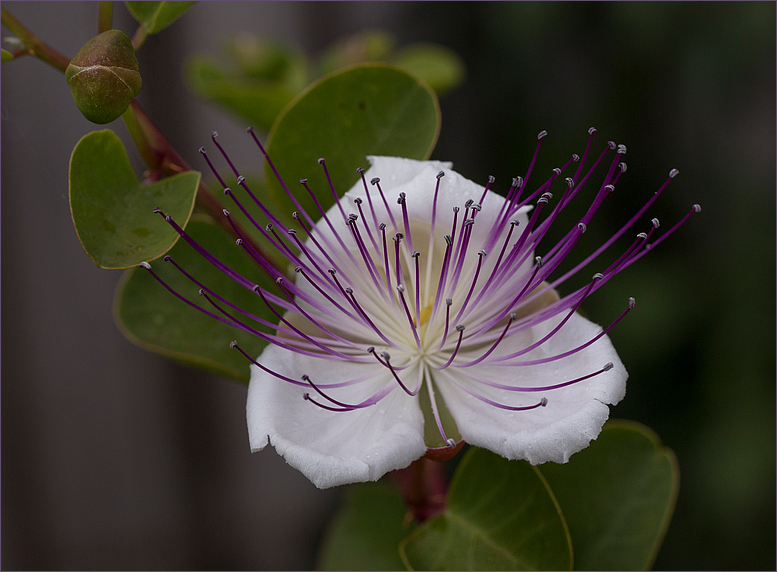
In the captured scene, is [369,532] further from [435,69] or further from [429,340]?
[435,69]

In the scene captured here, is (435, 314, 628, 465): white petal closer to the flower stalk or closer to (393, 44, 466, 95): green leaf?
the flower stalk

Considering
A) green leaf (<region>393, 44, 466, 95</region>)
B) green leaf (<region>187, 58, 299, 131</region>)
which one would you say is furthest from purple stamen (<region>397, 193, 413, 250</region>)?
green leaf (<region>393, 44, 466, 95</region>)

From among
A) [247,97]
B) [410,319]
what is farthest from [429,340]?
[247,97]

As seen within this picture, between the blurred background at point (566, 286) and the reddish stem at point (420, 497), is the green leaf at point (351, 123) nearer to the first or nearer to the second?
the reddish stem at point (420, 497)

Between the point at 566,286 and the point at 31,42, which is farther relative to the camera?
the point at 566,286

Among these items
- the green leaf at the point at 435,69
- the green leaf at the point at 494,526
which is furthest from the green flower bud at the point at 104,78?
the green leaf at the point at 435,69
